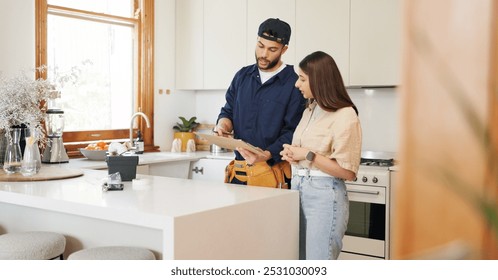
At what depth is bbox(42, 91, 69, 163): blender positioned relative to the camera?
12.0 feet

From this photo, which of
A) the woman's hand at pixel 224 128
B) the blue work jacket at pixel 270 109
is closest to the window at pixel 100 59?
the woman's hand at pixel 224 128

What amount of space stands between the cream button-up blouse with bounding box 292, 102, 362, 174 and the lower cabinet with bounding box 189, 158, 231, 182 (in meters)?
2.03

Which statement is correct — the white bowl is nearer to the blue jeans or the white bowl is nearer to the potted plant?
the potted plant

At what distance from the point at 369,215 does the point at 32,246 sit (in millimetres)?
2152

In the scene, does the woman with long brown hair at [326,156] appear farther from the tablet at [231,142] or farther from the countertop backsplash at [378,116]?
the countertop backsplash at [378,116]

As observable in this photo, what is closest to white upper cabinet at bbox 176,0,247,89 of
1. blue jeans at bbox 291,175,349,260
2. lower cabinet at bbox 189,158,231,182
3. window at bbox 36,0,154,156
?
window at bbox 36,0,154,156

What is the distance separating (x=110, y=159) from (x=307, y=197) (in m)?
0.87

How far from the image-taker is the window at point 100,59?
4.18m

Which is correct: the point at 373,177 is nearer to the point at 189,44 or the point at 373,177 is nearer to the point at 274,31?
the point at 274,31

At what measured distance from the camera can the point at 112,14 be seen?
4582mm

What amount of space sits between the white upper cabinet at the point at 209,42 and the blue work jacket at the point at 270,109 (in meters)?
1.72

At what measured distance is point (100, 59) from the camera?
4566 mm
